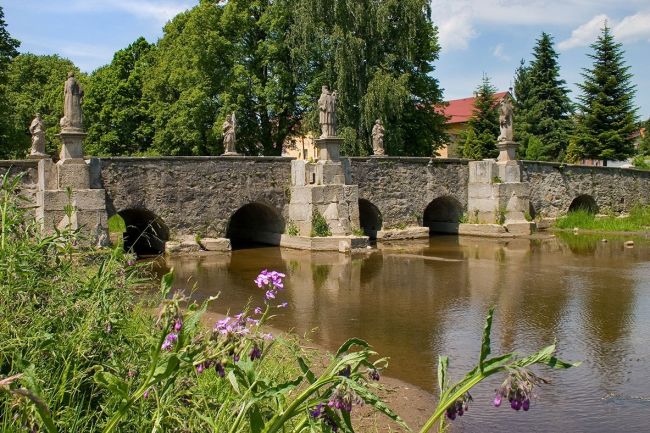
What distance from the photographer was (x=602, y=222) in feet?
82.4

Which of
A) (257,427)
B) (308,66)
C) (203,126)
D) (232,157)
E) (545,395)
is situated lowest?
(545,395)

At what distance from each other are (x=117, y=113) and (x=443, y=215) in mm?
18467

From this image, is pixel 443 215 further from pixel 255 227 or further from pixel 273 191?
pixel 273 191

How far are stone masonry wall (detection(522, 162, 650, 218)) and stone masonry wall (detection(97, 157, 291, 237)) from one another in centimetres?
966

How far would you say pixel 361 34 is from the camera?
29.0 m

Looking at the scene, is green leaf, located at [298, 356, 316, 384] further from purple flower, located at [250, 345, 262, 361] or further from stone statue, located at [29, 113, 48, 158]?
stone statue, located at [29, 113, 48, 158]

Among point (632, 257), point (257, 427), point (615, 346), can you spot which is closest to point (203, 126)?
point (632, 257)

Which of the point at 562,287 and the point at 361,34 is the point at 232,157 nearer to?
the point at 562,287

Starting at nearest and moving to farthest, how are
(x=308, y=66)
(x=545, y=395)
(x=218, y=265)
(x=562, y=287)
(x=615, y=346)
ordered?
(x=545, y=395)
(x=615, y=346)
(x=562, y=287)
(x=218, y=265)
(x=308, y=66)

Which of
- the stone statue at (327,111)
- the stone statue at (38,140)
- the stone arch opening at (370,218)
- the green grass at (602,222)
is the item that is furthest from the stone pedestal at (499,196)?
the stone statue at (38,140)

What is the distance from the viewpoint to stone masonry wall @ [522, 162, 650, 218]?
988 inches

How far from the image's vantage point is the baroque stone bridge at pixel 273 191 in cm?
1803

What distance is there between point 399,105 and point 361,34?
3.61 meters

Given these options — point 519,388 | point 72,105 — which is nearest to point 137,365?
point 519,388
